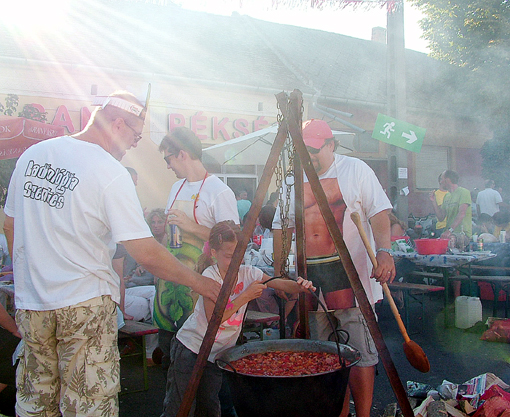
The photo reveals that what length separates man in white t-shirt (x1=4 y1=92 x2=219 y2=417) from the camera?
2.06 m

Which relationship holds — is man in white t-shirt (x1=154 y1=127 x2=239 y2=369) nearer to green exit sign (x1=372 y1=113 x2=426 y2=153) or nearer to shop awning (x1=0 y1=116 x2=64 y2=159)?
shop awning (x1=0 y1=116 x2=64 y2=159)

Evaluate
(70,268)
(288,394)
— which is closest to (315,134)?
(288,394)

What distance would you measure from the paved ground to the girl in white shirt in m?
1.17

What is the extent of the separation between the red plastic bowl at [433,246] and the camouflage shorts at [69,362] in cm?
512

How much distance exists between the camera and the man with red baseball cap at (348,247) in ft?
10.1

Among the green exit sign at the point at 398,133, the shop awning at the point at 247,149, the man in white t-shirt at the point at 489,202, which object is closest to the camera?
the green exit sign at the point at 398,133

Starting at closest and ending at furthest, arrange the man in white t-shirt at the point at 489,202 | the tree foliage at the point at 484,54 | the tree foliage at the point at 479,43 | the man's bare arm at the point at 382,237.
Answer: the man's bare arm at the point at 382,237 < the man in white t-shirt at the point at 489,202 < the tree foliage at the point at 479,43 < the tree foliage at the point at 484,54

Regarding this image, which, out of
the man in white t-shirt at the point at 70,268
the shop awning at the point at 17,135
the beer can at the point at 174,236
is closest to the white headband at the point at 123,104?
the man in white t-shirt at the point at 70,268

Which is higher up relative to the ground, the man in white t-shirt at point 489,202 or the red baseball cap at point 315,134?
the red baseball cap at point 315,134

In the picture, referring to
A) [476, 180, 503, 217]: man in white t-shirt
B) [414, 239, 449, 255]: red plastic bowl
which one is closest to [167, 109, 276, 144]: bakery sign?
[476, 180, 503, 217]: man in white t-shirt

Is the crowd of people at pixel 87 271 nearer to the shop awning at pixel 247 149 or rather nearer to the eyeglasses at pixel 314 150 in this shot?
the eyeglasses at pixel 314 150

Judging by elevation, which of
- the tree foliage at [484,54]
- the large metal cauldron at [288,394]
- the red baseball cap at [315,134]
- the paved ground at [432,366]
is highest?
the tree foliage at [484,54]

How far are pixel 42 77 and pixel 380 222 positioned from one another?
9327 mm

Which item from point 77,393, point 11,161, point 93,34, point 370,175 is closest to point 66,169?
point 77,393
